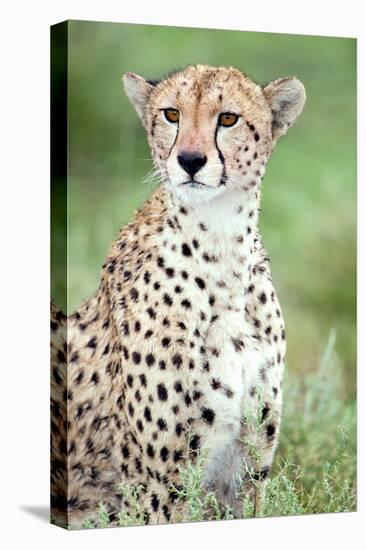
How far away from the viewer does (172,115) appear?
6.51 m

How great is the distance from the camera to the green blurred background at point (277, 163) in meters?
6.49

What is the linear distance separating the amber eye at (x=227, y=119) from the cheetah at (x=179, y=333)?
1 cm

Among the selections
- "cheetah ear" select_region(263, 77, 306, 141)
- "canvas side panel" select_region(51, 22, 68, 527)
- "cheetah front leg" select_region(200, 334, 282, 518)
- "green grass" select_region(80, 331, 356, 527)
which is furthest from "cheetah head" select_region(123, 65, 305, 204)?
"green grass" select_region(80, 331, 356, 527)

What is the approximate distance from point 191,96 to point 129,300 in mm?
951

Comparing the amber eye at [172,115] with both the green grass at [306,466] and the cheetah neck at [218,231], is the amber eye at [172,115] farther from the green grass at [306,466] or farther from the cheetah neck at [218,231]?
the green grass at [306,466]

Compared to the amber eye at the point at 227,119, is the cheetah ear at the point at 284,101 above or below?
A: above

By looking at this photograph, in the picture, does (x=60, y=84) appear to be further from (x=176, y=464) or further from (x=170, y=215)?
(x=176, y=464)

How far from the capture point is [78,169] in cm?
645

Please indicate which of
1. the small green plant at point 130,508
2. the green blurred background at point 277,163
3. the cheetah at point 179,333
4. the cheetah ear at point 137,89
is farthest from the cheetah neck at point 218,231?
the small green plant at point 130,508

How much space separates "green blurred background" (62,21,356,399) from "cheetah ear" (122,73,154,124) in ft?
0.12

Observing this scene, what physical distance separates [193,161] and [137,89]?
51cm

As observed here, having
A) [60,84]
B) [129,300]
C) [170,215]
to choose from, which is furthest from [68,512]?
[60,84]

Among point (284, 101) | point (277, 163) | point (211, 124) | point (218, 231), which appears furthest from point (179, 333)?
point (284, 101)

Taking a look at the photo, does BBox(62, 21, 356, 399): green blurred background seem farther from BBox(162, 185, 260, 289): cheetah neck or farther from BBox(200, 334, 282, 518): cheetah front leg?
BBox(200, 334, 282, 518): cheetah front leg
